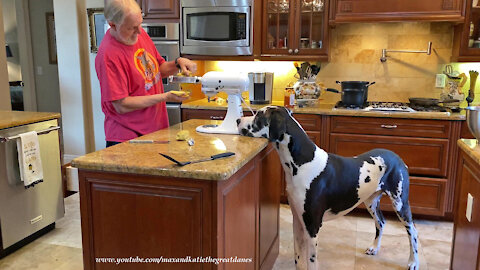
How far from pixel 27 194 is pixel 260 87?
6.84ft

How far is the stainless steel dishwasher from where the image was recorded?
267 cm

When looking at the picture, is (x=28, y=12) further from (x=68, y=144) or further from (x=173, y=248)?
(x=173, y=248)

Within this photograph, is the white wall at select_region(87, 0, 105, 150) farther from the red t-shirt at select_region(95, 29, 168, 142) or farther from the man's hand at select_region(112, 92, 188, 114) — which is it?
the man's hand at select_region(112, 92, 188, 114)

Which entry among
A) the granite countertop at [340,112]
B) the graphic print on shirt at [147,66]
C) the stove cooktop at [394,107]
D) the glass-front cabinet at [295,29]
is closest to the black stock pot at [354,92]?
the stove cooktop at [394,107]

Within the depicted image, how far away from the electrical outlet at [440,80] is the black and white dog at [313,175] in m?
1.72

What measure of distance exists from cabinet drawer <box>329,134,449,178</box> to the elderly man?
1.67 metres

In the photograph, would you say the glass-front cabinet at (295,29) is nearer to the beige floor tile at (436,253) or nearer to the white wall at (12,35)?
the beige floor tile at (436,253)

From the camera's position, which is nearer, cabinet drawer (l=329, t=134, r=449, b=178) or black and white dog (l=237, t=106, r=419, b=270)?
black and white dog (l=237, t=106, r=419, b=270)

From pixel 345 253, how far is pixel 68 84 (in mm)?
3548

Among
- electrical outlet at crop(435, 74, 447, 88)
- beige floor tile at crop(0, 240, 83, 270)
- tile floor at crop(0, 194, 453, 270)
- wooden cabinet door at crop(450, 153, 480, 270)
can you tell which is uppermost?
electrical outlet at crop(435, 74, 447, 88)

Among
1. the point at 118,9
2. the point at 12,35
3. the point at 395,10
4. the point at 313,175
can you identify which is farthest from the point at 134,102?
the point at 12,35

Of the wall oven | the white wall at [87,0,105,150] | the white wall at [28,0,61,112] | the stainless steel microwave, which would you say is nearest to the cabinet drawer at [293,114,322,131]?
the stainless steel microwave

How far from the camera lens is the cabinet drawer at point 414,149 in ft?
10.6

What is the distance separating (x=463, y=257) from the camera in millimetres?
2113
